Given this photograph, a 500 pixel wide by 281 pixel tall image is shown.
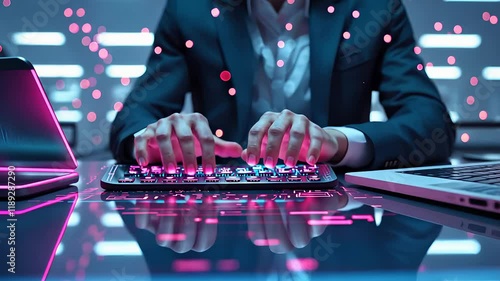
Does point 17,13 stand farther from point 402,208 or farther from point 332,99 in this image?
point 402,208

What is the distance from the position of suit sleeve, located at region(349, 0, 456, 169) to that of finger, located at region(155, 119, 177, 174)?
419 mm

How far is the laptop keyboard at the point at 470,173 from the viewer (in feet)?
1.78

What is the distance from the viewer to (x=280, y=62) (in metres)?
1.35

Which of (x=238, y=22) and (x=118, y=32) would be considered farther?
(x=118, y=32)

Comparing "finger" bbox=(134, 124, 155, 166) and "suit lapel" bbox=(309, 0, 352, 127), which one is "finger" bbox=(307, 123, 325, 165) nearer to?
"finger" bbox=(134, 124, 155, 166)

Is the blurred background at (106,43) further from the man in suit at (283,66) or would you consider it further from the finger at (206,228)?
the finger at (206,228)

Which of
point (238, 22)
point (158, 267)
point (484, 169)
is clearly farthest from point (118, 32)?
point (158, 267)

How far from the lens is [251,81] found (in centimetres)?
126

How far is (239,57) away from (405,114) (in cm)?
51

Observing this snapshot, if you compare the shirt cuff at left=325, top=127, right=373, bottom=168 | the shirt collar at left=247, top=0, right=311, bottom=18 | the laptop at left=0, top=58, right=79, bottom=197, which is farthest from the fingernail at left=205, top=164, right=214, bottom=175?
the shirt collar at left=247, top=0, right=311, bottom=18

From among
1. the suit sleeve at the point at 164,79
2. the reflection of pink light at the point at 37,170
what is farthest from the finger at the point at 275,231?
the suit sleeve at the point at 164,79

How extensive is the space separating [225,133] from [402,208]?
0.91 m

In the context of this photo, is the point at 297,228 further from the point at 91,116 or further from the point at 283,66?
the point at 91,116

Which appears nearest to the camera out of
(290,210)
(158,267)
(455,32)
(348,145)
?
(158,267)
